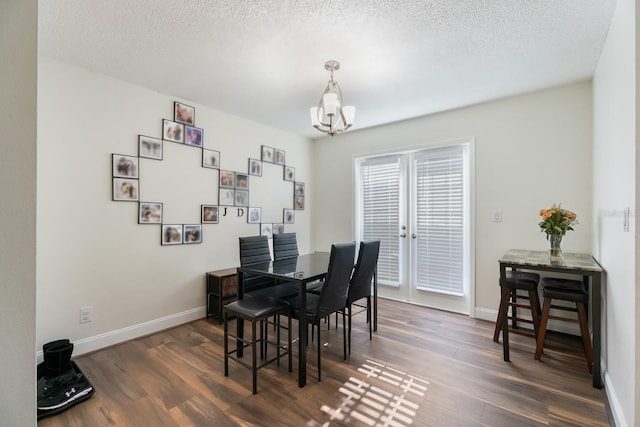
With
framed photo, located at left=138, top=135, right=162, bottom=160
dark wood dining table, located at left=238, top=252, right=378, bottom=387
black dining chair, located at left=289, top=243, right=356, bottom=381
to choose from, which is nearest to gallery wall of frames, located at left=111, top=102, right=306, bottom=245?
framed photo, located at left=138, top=135, right=162, bottom=160

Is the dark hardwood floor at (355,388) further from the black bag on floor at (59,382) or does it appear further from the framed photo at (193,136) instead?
the framed photo at (193,136)

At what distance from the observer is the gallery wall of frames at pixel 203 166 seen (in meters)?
2.77

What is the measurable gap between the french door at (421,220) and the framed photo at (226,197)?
1855 mm

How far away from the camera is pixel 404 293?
3.98 meters

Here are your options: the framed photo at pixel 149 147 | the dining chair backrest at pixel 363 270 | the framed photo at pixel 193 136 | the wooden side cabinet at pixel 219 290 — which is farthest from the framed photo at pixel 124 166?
the dining chair backrest at pixel 363 270

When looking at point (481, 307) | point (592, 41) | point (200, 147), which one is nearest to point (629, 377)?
point (481, 307)

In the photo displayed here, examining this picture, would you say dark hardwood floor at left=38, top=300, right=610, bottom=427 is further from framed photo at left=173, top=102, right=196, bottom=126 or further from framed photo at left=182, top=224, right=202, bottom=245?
framed photo at left=173, top=102, right=196, bottom=126

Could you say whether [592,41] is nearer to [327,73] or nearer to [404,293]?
[327,73]

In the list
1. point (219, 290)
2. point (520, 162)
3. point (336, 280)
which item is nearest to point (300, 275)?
point (336, 280)

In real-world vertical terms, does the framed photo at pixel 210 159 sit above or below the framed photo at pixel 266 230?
above

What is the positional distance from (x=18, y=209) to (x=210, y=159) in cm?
259

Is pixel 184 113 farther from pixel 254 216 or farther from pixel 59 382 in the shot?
pixel 59 382

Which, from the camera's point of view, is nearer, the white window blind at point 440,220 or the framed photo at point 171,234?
the framed photo at point 171,234

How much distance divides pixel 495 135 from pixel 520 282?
1670 mm
